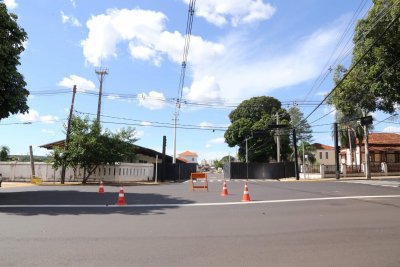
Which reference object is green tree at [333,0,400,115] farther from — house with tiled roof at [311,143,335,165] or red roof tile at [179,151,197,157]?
red roof tile at [179,151,197,157]

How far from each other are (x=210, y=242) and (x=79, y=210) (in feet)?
20.5

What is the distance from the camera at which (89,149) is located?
1063 inches

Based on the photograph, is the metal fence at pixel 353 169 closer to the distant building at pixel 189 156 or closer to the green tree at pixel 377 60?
the green tree at pixel 377 60

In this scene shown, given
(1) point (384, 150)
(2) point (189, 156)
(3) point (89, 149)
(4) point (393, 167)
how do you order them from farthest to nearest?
(2) point (189, 156) → (1) point (384, 150) → (4) point (393, 167) → (3) point (89, 149)

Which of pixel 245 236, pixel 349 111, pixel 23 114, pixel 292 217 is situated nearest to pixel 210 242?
pixel 245 236

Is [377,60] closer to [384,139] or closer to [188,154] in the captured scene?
[384,139]

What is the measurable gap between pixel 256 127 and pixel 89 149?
3515cm

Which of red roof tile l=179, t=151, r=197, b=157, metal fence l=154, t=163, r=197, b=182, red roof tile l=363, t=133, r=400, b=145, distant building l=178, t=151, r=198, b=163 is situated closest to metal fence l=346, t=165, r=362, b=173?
red roof tile l=363, t=133, r=400, b=145

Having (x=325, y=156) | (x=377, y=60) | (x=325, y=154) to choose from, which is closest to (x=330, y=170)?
(x=377, y=60)

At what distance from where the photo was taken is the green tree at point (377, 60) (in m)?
21.2

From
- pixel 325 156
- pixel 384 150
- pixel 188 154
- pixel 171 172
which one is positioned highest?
pixel 188 154

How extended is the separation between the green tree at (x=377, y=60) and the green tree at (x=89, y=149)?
16763mm

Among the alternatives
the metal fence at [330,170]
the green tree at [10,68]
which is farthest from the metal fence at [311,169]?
the green tree at [10,68]

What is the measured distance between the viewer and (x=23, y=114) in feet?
56.3
